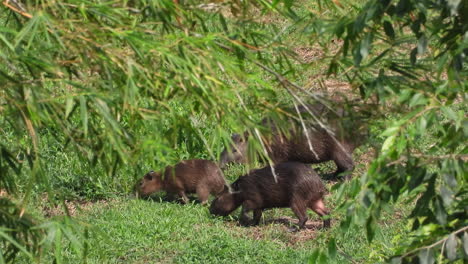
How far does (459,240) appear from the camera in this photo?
3215mm

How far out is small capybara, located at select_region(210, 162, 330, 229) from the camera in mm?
8484

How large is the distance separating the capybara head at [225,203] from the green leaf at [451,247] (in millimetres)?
5624

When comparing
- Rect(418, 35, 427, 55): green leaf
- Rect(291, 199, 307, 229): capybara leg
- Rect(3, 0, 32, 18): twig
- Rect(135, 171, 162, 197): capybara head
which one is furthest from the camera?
Rect(135, 171, 162, 197): capybara head

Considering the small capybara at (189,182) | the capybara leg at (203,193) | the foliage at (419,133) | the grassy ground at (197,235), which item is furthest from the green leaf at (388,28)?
the capybara leg at (203,193)

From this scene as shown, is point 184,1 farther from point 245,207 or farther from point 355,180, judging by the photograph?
point 245,207

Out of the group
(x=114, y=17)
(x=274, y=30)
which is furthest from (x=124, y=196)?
(x=114, y=17)

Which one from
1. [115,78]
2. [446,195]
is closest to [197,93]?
[115,78]

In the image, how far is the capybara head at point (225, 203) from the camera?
874 centimetres

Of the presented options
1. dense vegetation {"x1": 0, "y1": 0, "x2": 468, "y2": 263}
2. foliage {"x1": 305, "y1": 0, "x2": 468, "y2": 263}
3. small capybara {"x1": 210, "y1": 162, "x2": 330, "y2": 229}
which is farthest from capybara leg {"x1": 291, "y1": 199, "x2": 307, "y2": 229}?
foliage {"x1": 305, "y1": 0, "x2": 468, "y2": 263}

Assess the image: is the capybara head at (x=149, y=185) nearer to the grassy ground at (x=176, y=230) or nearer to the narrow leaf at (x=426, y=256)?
the grassy ground at (x=176, y=230)

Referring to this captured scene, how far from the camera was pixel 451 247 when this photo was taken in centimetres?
310

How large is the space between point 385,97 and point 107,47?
38.6 inches

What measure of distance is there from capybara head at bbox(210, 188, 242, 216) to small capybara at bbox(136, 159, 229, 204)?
0.51m

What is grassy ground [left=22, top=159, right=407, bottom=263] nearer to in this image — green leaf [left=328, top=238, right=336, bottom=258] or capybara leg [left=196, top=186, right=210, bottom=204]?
capybara leg [left=196, top=186, right=210, bottom=204]
